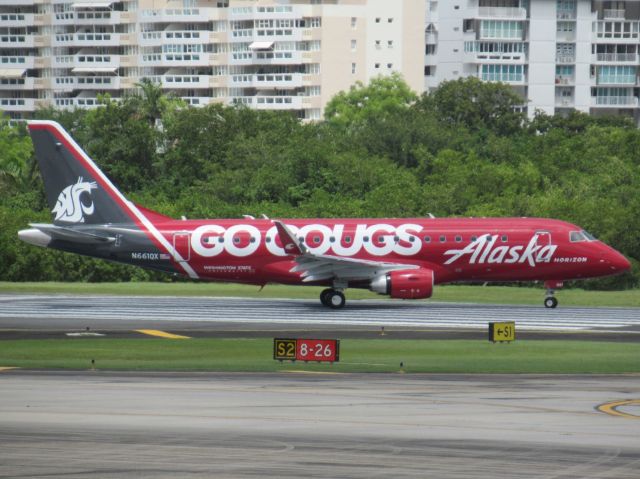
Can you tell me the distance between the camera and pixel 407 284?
63125 millimetres

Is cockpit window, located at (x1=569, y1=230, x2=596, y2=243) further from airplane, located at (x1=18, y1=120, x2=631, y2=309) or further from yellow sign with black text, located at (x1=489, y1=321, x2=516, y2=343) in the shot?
yellow sign with black text, located at (x1=489, y1=321, x2=516, y2=343)

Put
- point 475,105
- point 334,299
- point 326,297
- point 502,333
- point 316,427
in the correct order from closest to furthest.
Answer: point 316,427 → point 502,333 → point 334,299 → point 326,297 → point 475,105

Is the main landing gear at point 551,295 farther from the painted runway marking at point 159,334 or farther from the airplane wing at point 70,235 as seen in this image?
the airplane wing at point 70,235

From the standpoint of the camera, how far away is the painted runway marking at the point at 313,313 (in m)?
58.1

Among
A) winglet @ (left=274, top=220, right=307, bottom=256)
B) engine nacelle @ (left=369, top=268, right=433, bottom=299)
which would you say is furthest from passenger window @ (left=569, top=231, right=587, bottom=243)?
winglet @ (left=274, top=220, right=307, bottom=256)

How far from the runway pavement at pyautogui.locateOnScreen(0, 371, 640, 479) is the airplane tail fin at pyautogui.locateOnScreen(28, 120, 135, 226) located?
1134 inches

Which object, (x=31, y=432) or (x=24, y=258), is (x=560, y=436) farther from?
(x=24, y=258)

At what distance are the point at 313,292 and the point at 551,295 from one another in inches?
604

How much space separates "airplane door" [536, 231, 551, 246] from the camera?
2557 inches

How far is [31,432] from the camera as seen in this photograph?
2811 cm

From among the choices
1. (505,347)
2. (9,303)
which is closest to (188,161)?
(9,303)

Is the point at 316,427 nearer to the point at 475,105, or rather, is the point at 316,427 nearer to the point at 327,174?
the point at 327,174

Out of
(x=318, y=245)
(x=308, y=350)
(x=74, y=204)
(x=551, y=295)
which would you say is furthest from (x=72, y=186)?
(x=308, y=350)

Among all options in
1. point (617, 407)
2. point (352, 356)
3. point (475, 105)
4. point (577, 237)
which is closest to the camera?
point (617, 407)
